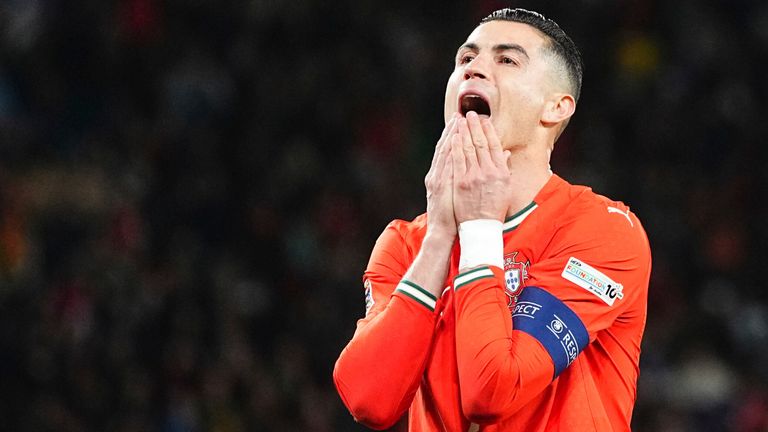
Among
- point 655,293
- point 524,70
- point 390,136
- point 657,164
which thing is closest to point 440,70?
point 390,136

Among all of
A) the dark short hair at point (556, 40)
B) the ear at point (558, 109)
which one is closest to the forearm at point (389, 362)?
the ear at point (558, 109)

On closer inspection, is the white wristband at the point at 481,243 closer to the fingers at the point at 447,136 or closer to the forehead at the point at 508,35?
the fingers at the point at 447,136

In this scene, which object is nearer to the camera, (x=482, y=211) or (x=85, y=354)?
(x=482, y=211)

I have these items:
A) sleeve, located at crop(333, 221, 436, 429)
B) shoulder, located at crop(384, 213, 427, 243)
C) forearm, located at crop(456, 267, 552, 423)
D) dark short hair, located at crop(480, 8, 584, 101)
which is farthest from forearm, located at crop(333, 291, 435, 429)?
dark short hair, located at crop(480, 8, 584, 101)

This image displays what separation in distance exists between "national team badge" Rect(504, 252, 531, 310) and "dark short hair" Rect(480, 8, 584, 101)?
581 millimetres

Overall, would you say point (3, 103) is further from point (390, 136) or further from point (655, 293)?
point (655, 293)

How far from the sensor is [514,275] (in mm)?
3012

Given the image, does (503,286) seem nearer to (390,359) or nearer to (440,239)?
(440,239)

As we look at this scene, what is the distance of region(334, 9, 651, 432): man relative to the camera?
9.06 ft

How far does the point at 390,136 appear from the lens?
10688 mm

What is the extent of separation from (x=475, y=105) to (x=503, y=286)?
0.60m

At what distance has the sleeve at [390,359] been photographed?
2830 mm

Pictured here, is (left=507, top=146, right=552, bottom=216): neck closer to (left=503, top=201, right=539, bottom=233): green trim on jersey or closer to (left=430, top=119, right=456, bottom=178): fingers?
(left=503, top=201, right=539, bottom=233): green trim on jersey

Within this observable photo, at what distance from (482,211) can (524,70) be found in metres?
0.47
